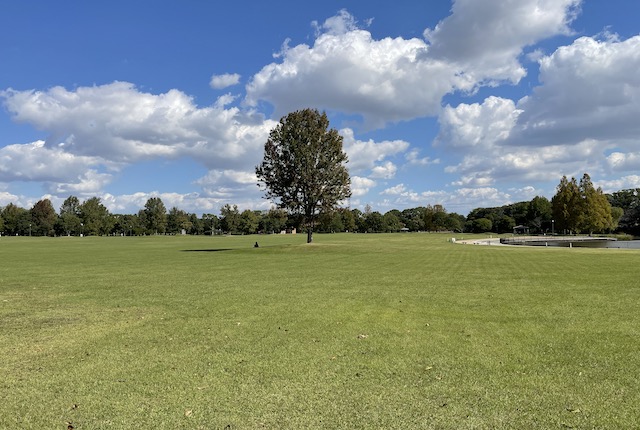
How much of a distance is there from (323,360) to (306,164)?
133 feet

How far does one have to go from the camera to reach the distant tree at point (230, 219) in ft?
586

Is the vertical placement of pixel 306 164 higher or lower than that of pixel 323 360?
higher

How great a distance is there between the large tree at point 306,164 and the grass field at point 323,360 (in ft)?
109

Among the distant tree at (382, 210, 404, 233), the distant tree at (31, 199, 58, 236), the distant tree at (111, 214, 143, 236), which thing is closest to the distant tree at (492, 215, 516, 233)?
the distant tree at (382, 210, 404, 233)

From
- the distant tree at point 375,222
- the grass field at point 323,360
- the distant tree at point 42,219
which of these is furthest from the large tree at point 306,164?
the distant tree at point 42,219

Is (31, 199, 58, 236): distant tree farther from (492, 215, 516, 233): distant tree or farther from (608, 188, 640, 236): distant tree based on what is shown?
(608, 188, 640, 236): distant tree

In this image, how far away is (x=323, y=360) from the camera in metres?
7.53

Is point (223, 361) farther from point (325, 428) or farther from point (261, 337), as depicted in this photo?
point (325, 428)

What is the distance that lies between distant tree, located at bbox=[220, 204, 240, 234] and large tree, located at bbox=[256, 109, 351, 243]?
436ft

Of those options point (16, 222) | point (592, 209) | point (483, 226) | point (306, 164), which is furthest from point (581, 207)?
point (16, 222)

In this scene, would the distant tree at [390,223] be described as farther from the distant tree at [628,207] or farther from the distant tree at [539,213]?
the distant tree at [628,207]

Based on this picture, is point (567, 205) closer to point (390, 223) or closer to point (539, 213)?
point (539, 213)

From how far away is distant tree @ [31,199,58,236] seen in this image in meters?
162

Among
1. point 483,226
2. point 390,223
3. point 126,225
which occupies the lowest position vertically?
point 483,226
